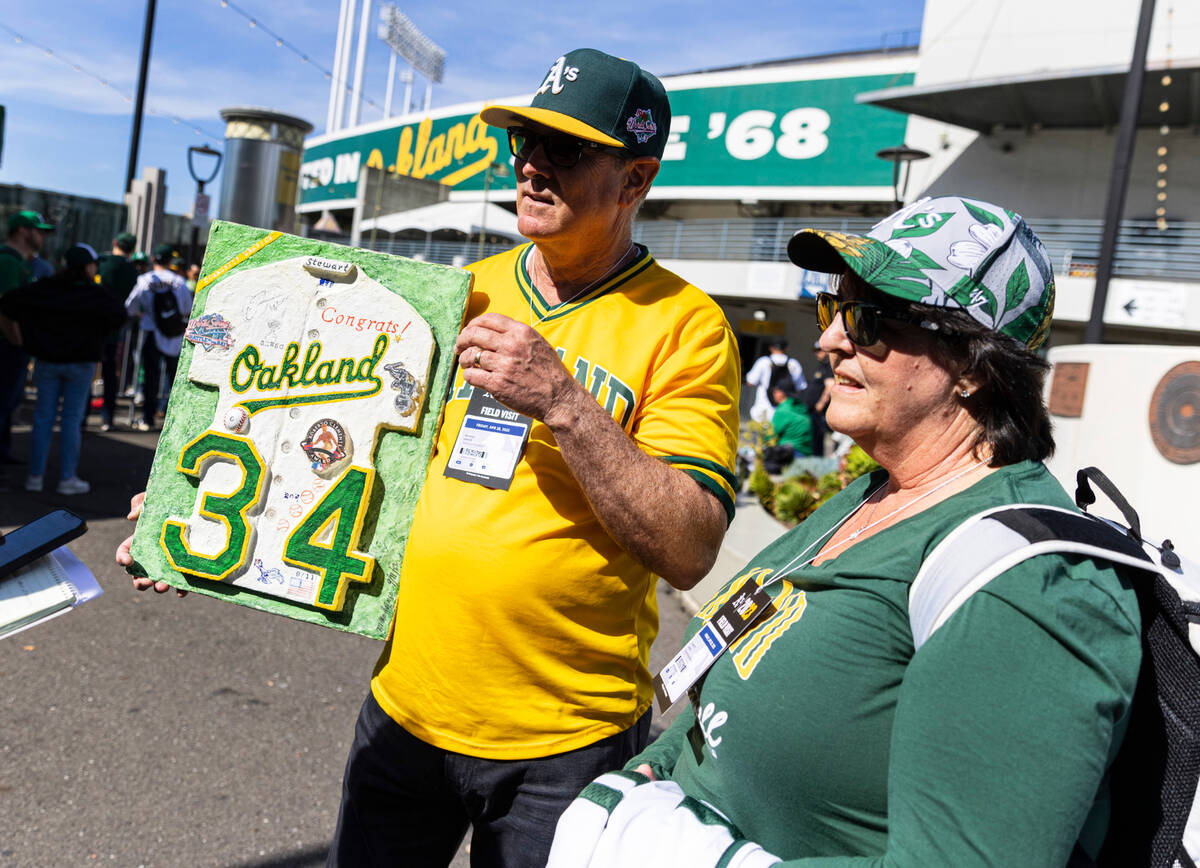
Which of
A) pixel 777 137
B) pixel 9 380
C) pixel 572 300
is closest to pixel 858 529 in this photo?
pixel 572 300

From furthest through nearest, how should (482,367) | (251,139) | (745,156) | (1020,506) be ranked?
(251,139) → (745,156) → (482,367) → (1020,506)

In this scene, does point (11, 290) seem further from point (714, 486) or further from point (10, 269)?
point (714, 486)

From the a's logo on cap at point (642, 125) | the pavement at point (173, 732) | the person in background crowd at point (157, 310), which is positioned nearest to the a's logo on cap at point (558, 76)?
the a's logo on cap at point (642, 125)

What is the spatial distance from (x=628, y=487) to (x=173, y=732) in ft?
9.84

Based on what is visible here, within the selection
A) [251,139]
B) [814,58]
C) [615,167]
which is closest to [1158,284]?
[615,167]

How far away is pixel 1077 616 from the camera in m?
0.99

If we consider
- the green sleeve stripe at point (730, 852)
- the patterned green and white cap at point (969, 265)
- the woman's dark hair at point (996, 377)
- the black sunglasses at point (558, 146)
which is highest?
the black sunglasses at point (558, 146)

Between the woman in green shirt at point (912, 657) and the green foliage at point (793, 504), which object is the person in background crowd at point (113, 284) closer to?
the green foliage at point (793, 504)

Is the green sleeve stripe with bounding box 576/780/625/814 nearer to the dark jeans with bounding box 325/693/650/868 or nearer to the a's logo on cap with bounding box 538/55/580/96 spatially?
the dark jeans with bounding box 325/693/650/868

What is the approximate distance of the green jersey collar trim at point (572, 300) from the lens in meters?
1.90

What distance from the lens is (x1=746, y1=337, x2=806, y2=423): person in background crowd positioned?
39.9 feet

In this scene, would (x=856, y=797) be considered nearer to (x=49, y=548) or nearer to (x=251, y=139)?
(x=49, y=548)

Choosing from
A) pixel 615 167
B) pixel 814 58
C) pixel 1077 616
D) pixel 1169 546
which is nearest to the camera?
pixel 1077 616

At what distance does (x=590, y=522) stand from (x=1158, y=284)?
64.7 feet
